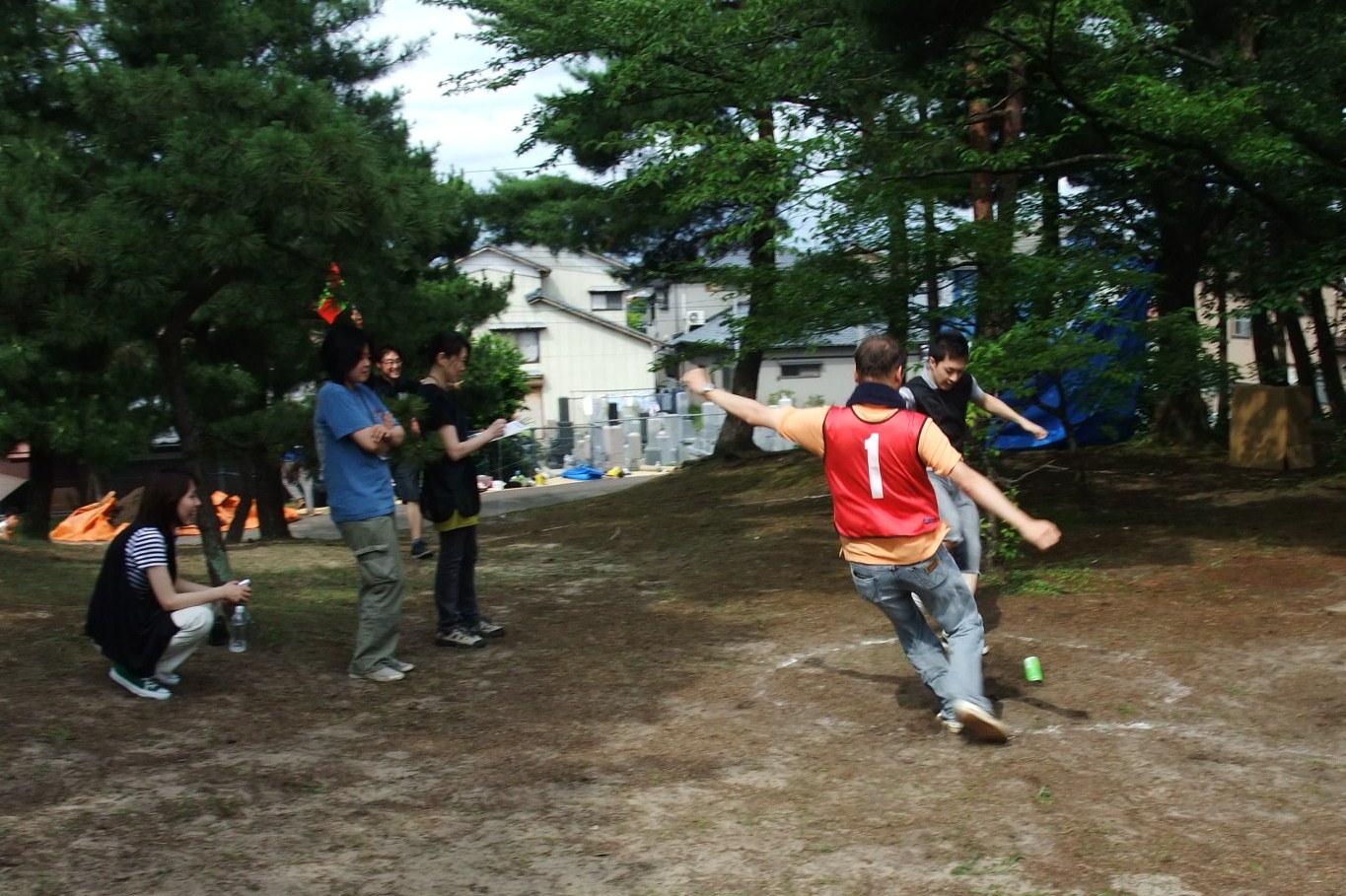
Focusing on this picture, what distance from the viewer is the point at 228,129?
241 inches

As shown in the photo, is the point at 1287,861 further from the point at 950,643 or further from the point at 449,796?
the point at 449,796

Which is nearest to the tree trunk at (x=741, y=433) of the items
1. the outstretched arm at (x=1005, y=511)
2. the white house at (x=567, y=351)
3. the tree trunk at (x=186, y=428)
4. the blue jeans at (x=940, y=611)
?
the tree trunk at (x=186, y=428)

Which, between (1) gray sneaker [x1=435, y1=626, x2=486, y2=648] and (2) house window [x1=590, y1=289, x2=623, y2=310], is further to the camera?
(2) house window [x1=590, y1=289, x2=623, y2=310]

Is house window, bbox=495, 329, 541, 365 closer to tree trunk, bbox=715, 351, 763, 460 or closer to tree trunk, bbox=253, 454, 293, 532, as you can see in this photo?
tree trunk, bbox=715, 351, 763, 460

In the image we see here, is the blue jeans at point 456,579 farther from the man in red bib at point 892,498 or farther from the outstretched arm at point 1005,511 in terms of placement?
the outstretched arm at point 1005,511

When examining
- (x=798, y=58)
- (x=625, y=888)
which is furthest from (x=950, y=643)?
(x=798, y=58)

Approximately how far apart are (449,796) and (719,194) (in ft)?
23.2

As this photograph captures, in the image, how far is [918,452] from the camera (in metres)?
4.98

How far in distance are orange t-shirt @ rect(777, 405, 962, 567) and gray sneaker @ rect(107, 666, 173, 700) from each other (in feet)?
9.86

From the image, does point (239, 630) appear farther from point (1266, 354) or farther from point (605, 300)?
point (605, 300)

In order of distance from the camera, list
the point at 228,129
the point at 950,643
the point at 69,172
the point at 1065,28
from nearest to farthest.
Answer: the point at 950,643 → the point at 228,129 → the point at 69,172 → the point at 1065,28

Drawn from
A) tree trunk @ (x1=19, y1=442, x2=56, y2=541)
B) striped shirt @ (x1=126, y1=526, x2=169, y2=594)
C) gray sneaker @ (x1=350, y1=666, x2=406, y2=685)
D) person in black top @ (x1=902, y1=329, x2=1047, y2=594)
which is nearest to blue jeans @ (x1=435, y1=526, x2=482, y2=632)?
gray sneaker @ (x1=350, y1=666, x2=406, y2=685)

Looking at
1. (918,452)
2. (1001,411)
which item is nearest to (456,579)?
(918,452)

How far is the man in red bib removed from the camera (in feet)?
16.4
